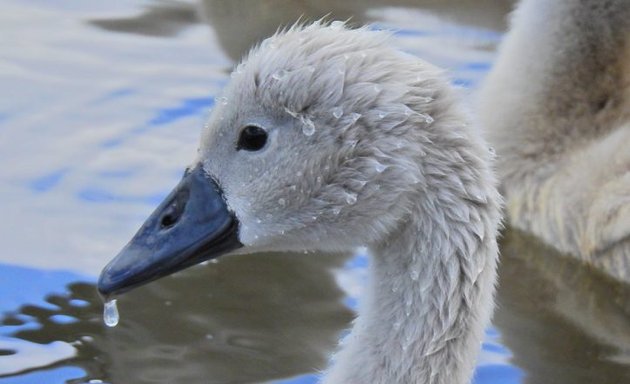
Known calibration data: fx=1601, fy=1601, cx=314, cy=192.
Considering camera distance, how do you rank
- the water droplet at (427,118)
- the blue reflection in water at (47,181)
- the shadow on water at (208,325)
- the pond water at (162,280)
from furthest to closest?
the blue reflection in water at (47,181), the pond water at (162,280), the shadow on water at (208,325), the water droplet at (427,118)

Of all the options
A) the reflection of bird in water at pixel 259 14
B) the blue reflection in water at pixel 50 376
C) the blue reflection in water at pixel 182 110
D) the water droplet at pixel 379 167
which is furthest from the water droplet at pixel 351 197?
the reflection of bird in water at pixel 259 14

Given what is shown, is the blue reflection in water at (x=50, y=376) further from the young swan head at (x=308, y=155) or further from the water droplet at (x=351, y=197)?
the water droplet at (x=351, y=197)

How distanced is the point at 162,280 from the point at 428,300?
6.86 feet

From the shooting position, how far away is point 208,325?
5.76 metres

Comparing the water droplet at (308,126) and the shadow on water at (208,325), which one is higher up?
the shadow on water at (208,325)

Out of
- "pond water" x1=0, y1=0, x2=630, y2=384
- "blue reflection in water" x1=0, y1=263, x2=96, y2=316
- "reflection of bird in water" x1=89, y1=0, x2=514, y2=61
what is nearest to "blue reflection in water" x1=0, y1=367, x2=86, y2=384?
"pond water" x1=0, y1=0, x2=630, y2=384

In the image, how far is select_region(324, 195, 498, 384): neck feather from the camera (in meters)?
4.10

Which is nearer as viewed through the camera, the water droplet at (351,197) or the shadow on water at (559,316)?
the water droplet at (351,197)

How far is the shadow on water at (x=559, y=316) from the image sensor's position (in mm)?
5738

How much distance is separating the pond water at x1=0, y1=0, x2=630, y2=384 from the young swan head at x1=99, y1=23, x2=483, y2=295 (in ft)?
4.03

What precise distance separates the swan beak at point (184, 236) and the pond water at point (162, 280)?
1.20 m

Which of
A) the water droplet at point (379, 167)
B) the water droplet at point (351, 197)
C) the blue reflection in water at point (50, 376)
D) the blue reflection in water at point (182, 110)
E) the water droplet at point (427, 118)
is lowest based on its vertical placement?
the water droplet at point (351, 197)

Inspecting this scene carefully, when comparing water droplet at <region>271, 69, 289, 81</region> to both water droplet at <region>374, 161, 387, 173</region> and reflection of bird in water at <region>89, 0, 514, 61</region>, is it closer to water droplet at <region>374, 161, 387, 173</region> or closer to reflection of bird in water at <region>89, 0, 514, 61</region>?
water droplet at <region>374, 161, 387, 173</region>

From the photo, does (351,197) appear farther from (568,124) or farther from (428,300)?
(568,124)
